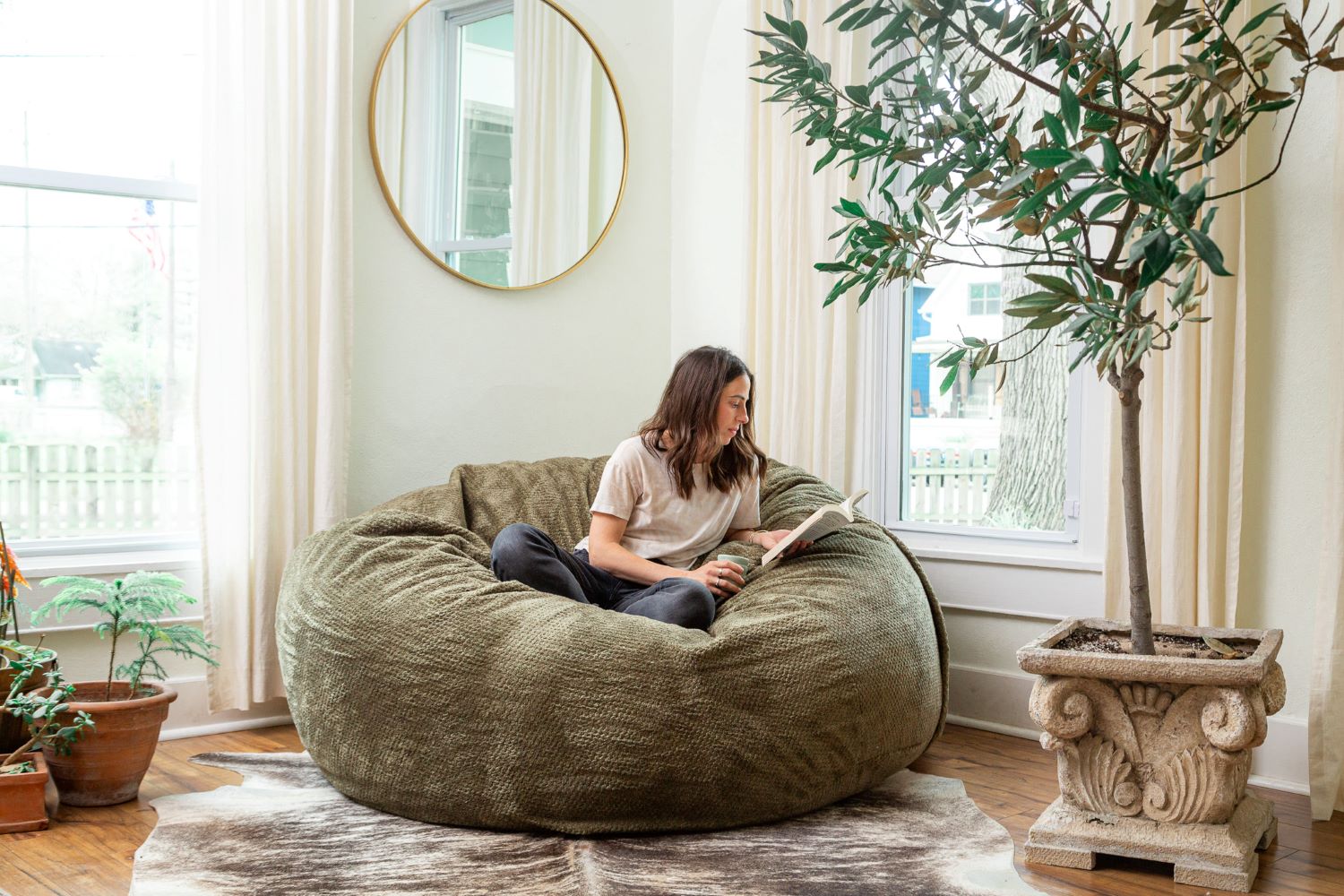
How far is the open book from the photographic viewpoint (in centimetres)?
243

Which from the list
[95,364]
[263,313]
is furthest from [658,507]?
[95,364]

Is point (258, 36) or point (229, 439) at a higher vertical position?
point (258, 36)

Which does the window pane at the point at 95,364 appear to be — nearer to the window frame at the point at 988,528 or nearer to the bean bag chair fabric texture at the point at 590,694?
the bean bag chair fabric texture at the point at 590,694

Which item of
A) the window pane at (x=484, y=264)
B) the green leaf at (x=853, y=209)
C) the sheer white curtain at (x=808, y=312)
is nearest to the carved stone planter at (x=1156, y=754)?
the green leaf at (x=853, y=209)

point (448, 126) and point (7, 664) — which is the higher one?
point (448, 126)

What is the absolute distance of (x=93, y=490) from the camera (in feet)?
9.88

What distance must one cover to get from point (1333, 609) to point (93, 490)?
2923 millimetres

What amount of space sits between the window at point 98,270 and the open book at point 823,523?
1.63 m

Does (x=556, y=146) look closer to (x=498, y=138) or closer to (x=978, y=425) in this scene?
(x=498, y=138)

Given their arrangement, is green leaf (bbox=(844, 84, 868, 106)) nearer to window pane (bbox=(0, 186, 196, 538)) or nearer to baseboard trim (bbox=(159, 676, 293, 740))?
window pane (bbox=(0, 186, 196, 538))

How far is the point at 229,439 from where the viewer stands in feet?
9.87

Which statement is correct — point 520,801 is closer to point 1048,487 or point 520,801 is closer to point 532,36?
point 1048,487

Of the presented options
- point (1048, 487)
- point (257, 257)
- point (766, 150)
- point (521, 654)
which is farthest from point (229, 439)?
point (1048, 487)

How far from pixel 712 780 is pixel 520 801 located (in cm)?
36
